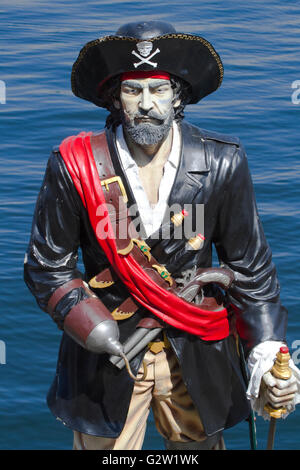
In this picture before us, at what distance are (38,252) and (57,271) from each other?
0.11m

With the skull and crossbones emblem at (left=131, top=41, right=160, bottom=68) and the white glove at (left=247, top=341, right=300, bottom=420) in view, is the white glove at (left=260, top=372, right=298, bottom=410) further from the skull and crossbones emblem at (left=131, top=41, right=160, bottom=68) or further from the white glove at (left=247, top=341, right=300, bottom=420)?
the skull and crossbones emblem at (left=131, top=41, right=160, bottom=68)

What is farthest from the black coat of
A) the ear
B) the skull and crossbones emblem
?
the skull and crossbones emblem

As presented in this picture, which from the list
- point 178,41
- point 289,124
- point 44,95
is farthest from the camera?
point 44,95

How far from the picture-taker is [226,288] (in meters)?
4.71

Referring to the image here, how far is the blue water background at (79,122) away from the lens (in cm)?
739

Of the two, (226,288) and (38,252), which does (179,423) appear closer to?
(226,288)

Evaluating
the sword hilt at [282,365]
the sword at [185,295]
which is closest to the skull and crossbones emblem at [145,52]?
the sword at [185,295]

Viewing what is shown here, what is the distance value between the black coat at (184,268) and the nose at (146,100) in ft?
0.91

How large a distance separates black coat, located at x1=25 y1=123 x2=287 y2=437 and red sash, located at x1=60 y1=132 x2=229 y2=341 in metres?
0.05

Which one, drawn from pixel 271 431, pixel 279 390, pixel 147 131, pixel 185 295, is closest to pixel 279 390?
pixel 279 390

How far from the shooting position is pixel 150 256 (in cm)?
457

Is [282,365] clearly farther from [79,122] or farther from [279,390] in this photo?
[79,122]

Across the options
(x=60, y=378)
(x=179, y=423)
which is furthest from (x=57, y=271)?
(x=179, y=423)
